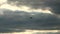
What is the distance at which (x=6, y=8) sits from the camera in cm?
118

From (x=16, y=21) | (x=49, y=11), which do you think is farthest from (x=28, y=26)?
(x=49, y=11)

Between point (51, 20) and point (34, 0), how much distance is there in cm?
22

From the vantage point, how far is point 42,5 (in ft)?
3.92

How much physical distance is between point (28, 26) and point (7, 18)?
0.18 meters

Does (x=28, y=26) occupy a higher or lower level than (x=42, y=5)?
lower

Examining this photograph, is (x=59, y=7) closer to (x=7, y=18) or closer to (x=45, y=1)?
(x=45, y=1)

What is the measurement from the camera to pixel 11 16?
118 centimetres

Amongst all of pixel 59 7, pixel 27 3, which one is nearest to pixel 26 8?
pixel 27 3

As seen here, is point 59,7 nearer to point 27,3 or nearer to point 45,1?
point 45,1

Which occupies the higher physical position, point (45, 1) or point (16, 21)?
point (45, 1)

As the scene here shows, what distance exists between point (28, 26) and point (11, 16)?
162 millimetres

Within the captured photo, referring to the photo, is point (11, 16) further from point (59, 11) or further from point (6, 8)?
point (59, 11)

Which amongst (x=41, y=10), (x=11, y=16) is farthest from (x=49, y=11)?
(x=11, y=16)

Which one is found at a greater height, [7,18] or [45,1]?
[45,1]
